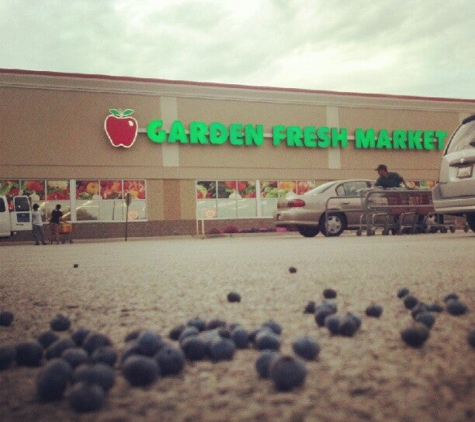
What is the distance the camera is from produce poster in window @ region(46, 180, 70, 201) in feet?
81.2

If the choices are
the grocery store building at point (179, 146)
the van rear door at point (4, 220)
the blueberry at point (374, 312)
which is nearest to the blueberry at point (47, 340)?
the blueberry at point (374, 312)

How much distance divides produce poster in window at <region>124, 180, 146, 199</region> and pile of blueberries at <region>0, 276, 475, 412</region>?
2379 centimetres

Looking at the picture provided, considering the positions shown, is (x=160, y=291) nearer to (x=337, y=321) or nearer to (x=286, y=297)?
(x=286, y=297)

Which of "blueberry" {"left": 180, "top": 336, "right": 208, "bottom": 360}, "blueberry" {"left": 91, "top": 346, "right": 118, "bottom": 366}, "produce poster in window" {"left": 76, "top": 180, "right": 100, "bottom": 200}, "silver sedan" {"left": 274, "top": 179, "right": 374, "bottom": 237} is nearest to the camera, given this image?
"blueberry" {"left": 91, "top": 346, "right": 118, "bottom": 366}

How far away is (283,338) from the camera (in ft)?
7.34

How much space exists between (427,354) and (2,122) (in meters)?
25.0

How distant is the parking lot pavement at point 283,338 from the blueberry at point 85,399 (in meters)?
0.03

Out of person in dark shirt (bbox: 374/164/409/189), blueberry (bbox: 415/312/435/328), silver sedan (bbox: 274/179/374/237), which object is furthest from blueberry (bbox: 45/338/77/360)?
person in dark shirt (bbox: 374/164/409/189)

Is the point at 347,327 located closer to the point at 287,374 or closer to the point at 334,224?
the point at 287,374

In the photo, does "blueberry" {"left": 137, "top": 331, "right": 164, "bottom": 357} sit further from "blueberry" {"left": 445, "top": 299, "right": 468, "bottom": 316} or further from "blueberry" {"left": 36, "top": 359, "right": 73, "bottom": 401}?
"blueberry" {"left": 445, "top": 299, "right": 468, "bottom": 316}

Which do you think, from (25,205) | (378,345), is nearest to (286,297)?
Answer: (378,345)

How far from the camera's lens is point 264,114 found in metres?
28.5

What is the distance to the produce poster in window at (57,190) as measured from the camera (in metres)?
24.8

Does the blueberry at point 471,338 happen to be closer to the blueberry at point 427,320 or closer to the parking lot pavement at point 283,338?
the parking lot pavement at point 283,338
